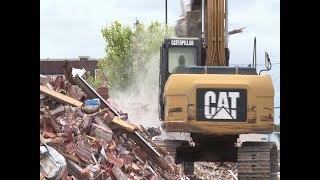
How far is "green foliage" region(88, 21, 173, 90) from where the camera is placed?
26219 millimetres

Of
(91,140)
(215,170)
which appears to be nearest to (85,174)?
(91,140)

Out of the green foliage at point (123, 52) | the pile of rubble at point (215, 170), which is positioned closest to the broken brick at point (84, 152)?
the pile of rubble at point (215, 170)

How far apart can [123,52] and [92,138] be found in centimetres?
1504

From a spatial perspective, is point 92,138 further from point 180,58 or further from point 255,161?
point 255,161

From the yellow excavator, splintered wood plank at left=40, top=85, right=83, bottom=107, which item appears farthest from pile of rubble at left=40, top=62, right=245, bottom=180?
the yellow excavator

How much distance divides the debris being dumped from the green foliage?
10481 millimetres

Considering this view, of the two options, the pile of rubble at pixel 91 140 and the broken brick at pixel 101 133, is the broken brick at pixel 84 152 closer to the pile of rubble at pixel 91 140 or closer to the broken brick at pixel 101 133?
the pile of rubble at pixel 91 140

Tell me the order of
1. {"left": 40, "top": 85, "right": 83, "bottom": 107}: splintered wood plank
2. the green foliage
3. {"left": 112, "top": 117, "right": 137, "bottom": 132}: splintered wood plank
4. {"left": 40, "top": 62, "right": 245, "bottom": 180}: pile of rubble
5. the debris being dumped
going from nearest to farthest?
1. {"left": 40, "top": 62, "right": 245, "bottom": 180}: pile of rubble
2. the debris being dumped
3. {"left": 40, "top": 85, "right": 83, "bottom": 107}: splintered wood plank
4. {"left": 112, "top": 117, "right": 137, "bottom": 132}: splintered wood plank
5. the green foliage

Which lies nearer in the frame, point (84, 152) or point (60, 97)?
point (84, 152)

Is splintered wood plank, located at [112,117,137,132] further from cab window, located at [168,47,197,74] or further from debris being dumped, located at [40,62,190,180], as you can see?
cab window, located at [168,47,197,74]

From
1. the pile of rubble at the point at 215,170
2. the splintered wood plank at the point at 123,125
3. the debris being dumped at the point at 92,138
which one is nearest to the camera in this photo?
the debris being dumped at the point at 92,138

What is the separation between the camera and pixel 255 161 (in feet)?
40.0

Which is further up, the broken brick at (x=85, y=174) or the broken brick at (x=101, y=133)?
the broken brick at (x=101, y=133)

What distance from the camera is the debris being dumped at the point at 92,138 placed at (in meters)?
12.5
